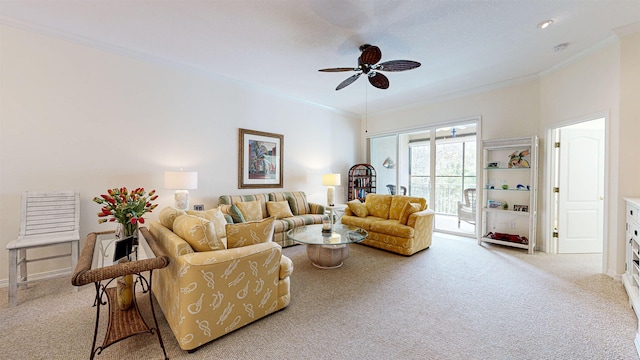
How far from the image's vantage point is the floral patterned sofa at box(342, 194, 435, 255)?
12.6 ft

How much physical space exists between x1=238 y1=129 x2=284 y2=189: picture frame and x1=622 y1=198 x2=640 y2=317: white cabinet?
483 cm

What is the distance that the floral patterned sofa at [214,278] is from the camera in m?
1.78

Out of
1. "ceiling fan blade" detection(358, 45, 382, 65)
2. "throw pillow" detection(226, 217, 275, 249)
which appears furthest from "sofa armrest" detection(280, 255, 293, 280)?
"ceiling fan blade" detection(358, 45, 382, 65)

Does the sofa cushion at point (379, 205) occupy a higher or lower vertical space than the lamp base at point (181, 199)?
lower

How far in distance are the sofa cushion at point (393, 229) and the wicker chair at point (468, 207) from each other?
6.50 ft

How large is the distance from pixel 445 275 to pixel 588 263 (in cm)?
221

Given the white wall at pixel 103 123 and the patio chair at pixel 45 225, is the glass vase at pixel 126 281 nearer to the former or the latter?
the patio chair at pixel 45 225

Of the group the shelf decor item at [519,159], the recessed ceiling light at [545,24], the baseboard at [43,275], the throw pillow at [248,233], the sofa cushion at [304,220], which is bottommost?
the baseboard at [43,275]

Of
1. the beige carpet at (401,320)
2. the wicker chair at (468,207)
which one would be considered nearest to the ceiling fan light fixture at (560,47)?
the wicker chair at (468,207)

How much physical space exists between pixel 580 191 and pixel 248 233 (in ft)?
16.8

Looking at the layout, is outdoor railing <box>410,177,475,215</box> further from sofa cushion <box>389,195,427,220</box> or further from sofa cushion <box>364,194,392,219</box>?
sofa cushion <box>364,194,392,219</box>

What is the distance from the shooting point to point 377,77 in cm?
312

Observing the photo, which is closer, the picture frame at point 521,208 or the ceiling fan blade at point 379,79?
the ceiling fan blade at point 379,79

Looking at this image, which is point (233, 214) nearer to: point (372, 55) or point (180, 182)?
point (180, 182)
